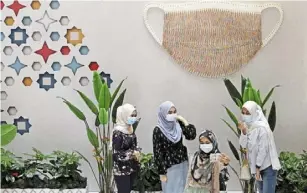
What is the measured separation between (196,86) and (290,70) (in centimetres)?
86

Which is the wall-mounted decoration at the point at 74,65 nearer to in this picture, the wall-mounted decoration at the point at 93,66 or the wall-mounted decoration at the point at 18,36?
the wall-mounted decoration at the point at 93,66

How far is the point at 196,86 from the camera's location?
5.45 m

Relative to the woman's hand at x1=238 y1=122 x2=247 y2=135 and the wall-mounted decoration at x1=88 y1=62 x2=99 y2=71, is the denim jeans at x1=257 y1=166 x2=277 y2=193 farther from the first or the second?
the wall-mounted decoration at x1=88 y1=62 x2=99 y2=71

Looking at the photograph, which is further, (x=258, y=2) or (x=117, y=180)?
(x=258, y=2)

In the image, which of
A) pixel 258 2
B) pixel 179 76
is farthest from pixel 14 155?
pixel 258 2

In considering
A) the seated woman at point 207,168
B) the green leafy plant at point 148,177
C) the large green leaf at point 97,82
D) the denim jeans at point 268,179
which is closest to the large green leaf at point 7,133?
the large green leaf at point 97,82

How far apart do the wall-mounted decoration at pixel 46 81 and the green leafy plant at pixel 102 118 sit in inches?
11.7

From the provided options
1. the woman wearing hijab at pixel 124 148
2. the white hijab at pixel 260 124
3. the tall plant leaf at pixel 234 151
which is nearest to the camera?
the white hijab at pixel 260 124

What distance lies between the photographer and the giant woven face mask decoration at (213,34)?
5359mm

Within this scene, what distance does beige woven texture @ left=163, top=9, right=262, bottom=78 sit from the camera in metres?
5.36

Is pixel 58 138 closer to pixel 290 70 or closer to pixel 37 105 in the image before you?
pixel 37 105

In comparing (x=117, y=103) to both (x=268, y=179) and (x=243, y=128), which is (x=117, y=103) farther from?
(x=268, y=179)

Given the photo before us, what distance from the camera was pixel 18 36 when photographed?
545 centimetres

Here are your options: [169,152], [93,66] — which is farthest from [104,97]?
[169,152]
